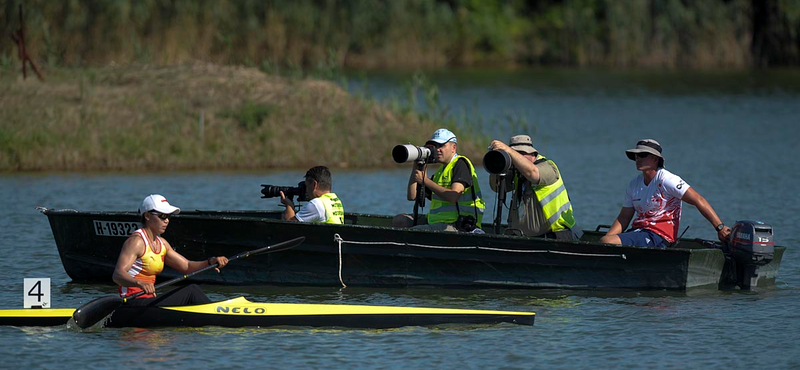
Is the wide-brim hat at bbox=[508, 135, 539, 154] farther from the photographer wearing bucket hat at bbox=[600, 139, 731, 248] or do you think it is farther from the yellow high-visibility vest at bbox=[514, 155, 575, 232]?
the photographer wearing bucket hat at bbox=[600, 139, 731, 248]

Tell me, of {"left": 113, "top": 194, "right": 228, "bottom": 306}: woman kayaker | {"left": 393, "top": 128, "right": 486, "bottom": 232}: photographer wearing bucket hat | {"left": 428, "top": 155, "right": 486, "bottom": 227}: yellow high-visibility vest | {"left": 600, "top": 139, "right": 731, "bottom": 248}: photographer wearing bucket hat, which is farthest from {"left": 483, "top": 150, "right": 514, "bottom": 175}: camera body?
{"left": 113, "top": 194, "right": 228, "bottom": 306}: woman kayaker

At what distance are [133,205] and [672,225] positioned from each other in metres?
9.27

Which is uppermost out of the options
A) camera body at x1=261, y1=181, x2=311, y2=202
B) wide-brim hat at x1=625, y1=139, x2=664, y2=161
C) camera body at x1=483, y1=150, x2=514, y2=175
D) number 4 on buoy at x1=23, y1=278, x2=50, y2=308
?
wide-brim hat at x1=625, y1=139, x2=664, y2=161

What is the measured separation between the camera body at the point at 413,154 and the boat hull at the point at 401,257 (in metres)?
0.71

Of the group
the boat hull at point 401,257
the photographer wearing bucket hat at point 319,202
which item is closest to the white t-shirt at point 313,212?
the photographer wearing bucket hat at point 319,202

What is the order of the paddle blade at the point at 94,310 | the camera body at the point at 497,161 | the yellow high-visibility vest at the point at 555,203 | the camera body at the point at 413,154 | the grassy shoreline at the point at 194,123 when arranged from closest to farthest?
the paddle blade at the point at 94,310, the camera body at the point at 497,161, the camera body at the point at 413,154, the yellow high-visibility vest at the point at 555,203, the grassy shoreline at the point at 194,123

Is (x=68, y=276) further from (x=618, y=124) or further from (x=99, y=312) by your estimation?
(x=618, y=124)

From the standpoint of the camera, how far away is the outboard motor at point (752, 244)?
495 inches

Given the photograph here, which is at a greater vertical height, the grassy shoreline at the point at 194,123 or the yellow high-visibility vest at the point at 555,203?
the grassy shoreline at the point at 194,123

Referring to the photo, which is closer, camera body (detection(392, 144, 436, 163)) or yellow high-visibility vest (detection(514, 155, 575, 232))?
camera body (detection(392, 144, 436, 163))

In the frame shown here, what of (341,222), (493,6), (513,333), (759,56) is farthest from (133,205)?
(493,6)

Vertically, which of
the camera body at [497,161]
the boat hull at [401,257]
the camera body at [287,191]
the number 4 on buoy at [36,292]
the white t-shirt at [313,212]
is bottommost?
the number 4 on buoy at [36,292]

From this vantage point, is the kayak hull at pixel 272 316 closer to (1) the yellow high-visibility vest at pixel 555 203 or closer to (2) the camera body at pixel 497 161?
(2) the camera body at pixel 497 161

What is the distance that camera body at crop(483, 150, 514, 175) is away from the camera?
12188 millimetres
